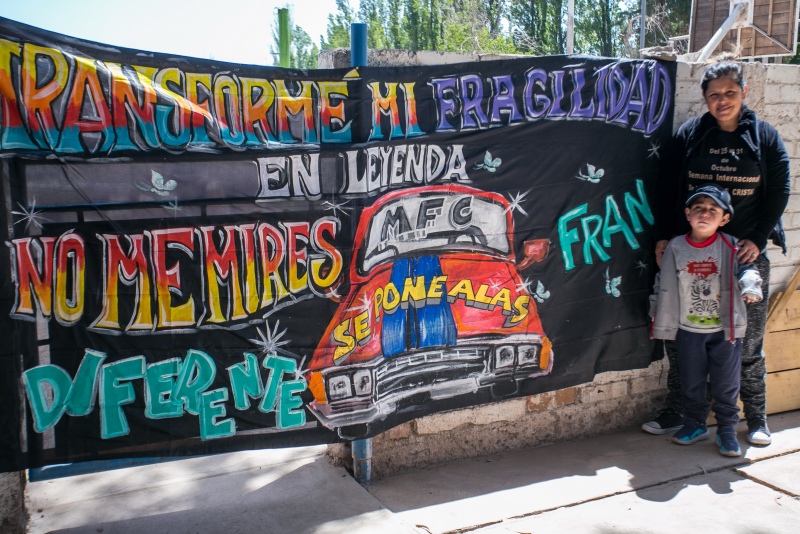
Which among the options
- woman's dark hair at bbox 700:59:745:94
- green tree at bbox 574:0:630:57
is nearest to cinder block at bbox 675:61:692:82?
woman's dark hair at bbox 700:59:745:94

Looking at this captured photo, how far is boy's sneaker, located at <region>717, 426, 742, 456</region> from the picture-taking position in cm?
428

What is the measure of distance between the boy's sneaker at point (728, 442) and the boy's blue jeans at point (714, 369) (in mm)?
37

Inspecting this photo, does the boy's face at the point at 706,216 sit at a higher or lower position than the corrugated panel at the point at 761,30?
lower

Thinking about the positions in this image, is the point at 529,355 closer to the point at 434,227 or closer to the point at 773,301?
the point at 434,227

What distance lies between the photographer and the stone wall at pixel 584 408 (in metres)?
4.11

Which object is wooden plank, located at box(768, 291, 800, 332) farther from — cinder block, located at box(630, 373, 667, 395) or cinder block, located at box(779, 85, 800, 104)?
cinder block, located at box(779, 85, 800, 104)

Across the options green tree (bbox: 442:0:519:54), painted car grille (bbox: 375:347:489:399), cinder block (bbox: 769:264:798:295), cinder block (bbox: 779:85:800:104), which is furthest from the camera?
green tree (bbox: 442:0:519:54)

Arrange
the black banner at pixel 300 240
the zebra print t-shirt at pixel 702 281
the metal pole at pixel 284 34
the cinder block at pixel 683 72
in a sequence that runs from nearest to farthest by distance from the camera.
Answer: the black banner at pixel 300 240 → the zebra print t-shirt at pixel 702 281 → the cinder block at pixel 683 72 → the metal pole at pixel 284 34

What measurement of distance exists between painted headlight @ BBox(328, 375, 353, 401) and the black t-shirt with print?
2.41 m

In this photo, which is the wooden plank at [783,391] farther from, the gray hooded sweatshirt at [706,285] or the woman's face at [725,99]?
the woman's face at [725,99]

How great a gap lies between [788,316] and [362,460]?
3.17 meters

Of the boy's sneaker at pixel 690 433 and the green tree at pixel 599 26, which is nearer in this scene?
the boy's sneaker at pixel 690 433

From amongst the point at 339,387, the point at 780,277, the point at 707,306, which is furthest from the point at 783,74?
the point at 339,387

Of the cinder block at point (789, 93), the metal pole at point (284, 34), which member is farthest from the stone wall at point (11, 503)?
the cinder block at point (789, 93)
